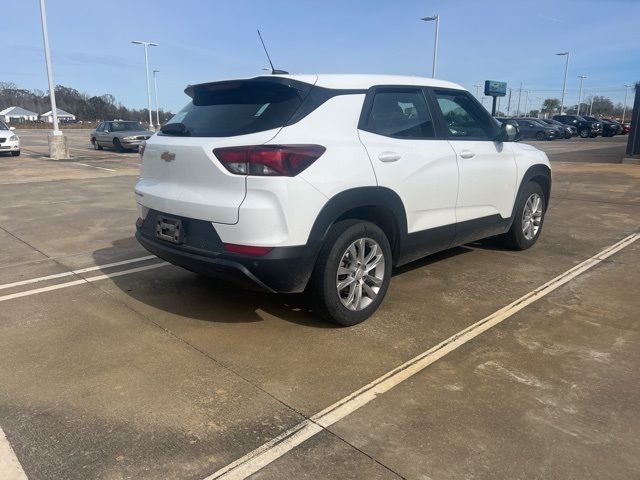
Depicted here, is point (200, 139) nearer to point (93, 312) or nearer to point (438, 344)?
point (93, 312)

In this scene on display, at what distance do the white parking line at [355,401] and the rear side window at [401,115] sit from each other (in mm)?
1559

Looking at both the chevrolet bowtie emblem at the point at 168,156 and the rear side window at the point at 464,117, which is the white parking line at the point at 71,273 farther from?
the rear side window at the point at 464,117

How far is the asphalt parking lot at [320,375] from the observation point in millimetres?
2410

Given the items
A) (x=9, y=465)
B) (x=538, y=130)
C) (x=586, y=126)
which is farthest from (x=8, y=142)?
(x=586, y=126)

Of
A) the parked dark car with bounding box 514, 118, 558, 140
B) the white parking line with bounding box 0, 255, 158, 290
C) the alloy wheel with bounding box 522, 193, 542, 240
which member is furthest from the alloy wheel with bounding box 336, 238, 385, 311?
the parked dark car with bounding box 514, 118, 558, 140

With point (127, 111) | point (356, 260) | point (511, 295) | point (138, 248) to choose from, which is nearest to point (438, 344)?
point (356, 260)

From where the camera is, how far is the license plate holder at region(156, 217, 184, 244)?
3.59 metres

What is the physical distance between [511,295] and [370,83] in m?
2.18

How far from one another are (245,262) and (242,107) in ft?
3.60

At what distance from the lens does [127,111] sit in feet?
343

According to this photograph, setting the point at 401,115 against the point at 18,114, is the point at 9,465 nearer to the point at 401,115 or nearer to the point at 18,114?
the point at 401,115

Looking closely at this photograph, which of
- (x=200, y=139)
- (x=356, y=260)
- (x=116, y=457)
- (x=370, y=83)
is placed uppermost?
(x=370, y=83)

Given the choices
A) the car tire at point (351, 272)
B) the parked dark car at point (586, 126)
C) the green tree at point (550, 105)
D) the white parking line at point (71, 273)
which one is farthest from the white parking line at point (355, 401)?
the green tree at point (550, 105)

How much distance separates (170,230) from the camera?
3.67 m
